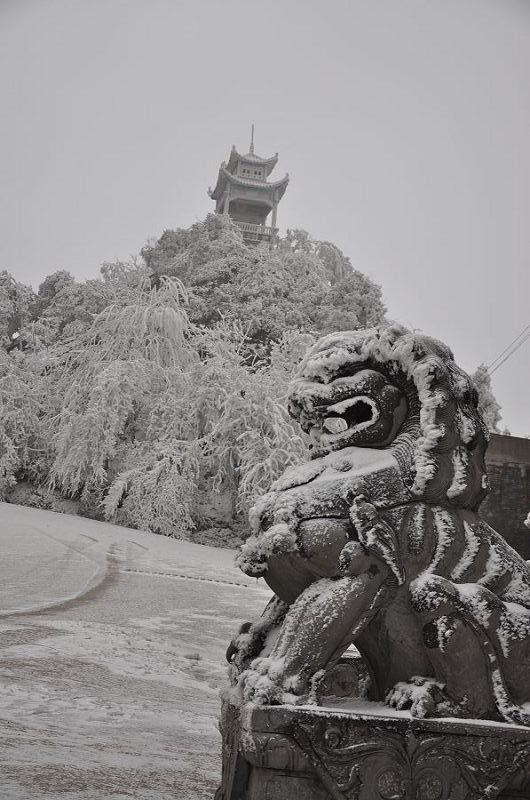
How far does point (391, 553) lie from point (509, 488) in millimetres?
8615

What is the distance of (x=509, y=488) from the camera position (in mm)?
9570

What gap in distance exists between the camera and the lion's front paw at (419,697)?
1413 millimetres

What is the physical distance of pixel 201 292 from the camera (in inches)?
705

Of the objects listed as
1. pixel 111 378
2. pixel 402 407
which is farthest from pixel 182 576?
pixel 111 378

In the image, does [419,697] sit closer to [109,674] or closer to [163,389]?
[109,674]

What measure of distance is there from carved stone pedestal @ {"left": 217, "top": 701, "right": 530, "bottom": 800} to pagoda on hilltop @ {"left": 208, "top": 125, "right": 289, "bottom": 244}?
1239 inches

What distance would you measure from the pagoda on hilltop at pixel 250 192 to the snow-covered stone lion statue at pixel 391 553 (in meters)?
31.0

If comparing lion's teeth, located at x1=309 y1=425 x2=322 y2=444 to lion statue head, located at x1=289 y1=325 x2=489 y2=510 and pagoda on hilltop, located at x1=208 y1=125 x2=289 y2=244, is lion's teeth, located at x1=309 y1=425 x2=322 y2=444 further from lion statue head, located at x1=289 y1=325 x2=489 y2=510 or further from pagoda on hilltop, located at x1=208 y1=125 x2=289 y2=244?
pagoda on hilltop, located at x1=208 y1=125 x2=289 y2=244

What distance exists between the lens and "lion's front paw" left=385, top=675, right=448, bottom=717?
1413 millimetres

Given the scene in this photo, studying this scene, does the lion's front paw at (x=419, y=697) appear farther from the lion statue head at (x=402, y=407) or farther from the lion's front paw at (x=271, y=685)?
the lion statue head at (x=402, y=407)

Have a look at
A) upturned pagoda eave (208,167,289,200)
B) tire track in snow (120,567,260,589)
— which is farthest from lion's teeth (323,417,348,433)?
upturned pagoda eave (208,167,289,200)

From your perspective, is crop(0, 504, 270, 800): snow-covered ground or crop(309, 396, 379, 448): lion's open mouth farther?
crop(0, 504, 270, 800): snow-covered ground

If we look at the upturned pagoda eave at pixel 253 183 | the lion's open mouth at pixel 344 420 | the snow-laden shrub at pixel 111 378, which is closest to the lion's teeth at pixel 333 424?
the lion's open mouth at pixel 344 420

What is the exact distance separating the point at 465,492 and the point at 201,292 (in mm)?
16673
